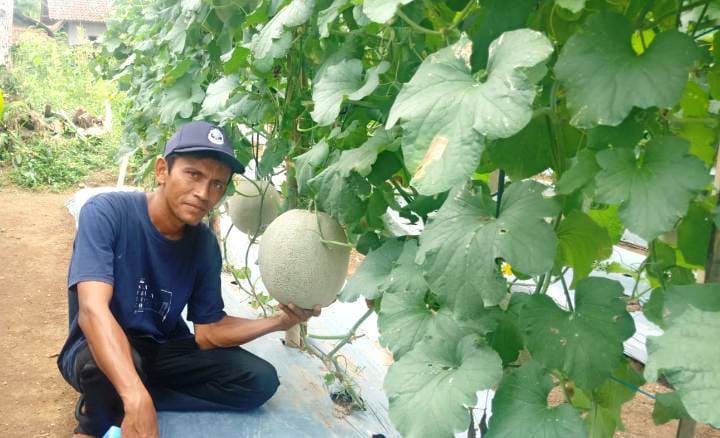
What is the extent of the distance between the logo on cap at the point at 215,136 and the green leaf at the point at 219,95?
0.21 ft

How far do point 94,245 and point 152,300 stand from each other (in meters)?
0.33

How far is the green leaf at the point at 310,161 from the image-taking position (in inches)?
60.7

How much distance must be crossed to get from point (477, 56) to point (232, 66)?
44.4 inches

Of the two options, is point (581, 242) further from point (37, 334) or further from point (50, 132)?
point (50, 132)

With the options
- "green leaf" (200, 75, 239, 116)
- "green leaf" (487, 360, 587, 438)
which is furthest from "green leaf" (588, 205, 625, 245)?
"green leaf" (200, 75, 239, 116)

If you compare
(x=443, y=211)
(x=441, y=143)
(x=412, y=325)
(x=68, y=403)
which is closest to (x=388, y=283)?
(x=412, y=325)

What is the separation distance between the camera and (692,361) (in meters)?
0.76

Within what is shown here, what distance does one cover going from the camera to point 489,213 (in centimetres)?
110

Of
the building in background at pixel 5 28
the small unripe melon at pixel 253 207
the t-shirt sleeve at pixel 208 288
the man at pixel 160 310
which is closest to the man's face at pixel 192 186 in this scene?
the man at pixel 160 310

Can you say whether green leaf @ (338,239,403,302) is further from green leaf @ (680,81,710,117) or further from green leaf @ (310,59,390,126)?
green leaf @ (680,81,710,117)

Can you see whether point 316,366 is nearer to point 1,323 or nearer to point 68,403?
point 68,403

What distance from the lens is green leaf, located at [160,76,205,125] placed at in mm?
2504

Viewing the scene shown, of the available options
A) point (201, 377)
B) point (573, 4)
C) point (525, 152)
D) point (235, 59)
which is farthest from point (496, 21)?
point (201, 377)

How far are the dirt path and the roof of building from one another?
18.4 metres
